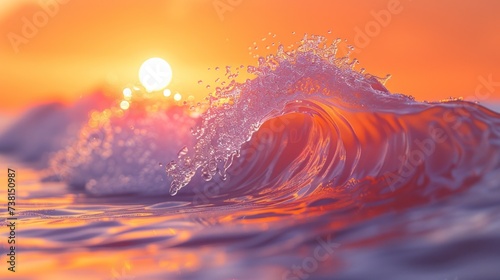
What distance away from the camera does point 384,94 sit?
5883mm

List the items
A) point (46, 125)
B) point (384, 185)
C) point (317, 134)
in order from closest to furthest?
1. point (384, 185)
2. point (317, 134)
3. point (46, 125)

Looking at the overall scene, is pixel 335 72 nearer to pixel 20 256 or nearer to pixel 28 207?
pixel 28 207

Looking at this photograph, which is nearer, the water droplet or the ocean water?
the ocean water

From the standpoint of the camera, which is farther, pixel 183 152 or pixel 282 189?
pixel 183 152

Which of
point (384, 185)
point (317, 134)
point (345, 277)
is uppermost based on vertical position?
point (317, 134)

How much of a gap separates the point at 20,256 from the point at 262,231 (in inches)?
48.0

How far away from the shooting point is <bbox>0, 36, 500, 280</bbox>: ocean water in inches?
119

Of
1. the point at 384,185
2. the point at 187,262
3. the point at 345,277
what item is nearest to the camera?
the point at 345,277

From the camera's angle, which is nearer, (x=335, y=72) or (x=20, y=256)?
(x=20, y=256)

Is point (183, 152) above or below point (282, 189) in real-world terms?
above

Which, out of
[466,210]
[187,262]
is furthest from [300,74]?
[187,262]

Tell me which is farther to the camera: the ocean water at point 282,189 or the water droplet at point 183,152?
the water droplet at point 183,152

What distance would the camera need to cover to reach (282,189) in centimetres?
554

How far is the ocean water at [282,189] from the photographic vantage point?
9.92 feet
